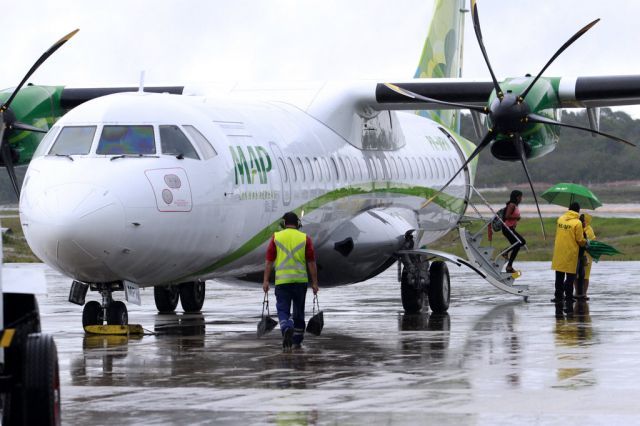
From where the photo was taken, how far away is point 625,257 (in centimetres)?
3603

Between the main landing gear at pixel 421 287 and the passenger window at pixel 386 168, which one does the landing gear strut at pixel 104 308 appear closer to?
the main landing gear at pixel 421 287

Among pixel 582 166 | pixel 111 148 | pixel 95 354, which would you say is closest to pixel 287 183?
pixel 111 148

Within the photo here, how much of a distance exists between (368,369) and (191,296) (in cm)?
810

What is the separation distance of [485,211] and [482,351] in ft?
145

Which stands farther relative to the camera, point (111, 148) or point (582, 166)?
point (582, 166)

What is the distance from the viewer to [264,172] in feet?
52.8

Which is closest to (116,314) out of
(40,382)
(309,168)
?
(309,168)

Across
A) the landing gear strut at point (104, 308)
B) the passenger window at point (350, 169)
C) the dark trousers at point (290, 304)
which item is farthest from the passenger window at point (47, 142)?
the passenger window at point (350, 169)

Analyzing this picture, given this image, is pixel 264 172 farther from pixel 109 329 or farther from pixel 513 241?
pixel 513 241

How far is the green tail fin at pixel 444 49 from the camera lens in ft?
81.5

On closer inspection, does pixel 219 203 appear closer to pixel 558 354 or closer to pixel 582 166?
pixel 558 354

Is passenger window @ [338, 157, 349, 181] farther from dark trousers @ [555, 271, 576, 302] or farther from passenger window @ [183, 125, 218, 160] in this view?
passenger window @ [183, 125, 218, 160]

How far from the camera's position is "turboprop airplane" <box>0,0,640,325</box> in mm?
13438

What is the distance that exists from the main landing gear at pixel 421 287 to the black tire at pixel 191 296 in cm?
310
